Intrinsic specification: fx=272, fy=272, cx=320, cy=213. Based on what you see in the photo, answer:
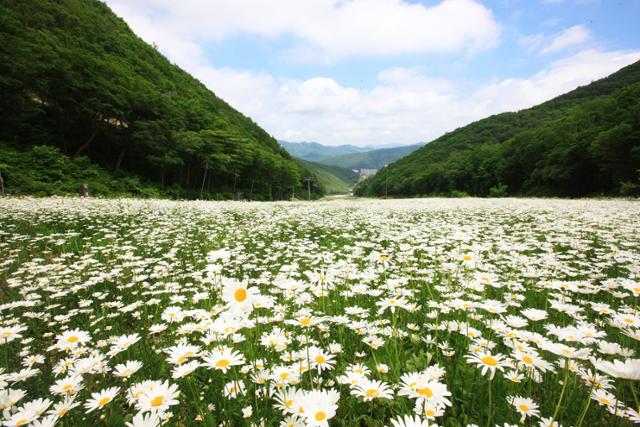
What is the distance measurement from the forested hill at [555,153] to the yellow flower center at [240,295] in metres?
36.5

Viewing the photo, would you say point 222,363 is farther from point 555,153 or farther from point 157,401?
point 555,153

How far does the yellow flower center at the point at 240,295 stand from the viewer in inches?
64.0

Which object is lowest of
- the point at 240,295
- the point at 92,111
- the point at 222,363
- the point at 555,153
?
the point at 222,363

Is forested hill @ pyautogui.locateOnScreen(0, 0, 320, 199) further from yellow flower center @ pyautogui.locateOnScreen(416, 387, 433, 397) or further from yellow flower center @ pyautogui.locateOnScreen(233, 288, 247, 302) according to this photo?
yellow flower center @ pyautogui.locateOnScreen(416, 387, 433, 397)

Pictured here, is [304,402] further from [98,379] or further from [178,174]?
[178,174]

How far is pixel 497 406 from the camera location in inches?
70.8

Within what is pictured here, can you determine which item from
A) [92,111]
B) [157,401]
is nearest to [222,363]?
[157,401]

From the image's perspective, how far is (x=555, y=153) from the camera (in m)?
48.3

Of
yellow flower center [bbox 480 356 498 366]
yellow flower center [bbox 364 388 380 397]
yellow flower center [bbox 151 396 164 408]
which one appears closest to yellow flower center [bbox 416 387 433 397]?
yellow flower center [bbox 364 388 380 397]

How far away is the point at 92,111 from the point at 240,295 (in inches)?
1598

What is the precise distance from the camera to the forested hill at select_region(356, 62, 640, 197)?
120 feet

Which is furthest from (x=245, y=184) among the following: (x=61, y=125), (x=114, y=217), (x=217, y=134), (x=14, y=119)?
(x=114, y=217)

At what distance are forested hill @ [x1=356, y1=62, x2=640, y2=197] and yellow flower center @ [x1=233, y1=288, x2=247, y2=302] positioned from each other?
36483 millimetres

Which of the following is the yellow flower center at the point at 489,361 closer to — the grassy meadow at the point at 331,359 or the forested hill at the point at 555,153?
the grassy meadow at the point at 331,359
